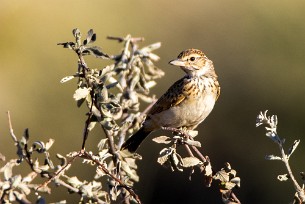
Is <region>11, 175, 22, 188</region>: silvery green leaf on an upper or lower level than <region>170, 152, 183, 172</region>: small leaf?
upper

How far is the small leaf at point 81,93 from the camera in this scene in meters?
2.82

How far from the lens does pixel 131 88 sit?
2590 mm

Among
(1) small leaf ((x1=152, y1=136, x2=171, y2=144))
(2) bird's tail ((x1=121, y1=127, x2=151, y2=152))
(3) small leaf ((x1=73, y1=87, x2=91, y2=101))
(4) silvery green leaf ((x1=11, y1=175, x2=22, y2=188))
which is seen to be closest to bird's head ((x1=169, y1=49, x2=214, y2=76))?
(2) bird's tail ((x1=121, y1=127, x2=151, y2=152))

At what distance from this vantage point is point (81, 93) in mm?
2836

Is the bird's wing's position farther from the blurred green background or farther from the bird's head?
the blurred green background

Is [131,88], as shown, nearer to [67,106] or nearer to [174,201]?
[174,201]

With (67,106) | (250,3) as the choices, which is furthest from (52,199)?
(250,3)

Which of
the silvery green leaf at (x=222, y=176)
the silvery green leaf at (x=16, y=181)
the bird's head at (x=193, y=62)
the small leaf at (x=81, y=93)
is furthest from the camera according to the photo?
the bird's head at (x=193, y=62)

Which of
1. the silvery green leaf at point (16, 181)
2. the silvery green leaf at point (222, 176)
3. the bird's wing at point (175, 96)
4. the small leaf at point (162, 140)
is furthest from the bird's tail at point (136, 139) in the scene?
the silvery green leaf at point (16, 181)

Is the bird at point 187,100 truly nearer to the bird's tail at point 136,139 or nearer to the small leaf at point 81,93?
the bird's tail at point 136,139

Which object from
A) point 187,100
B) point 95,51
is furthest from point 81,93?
point 187,100

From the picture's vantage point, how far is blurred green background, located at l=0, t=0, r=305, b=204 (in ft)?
30.5

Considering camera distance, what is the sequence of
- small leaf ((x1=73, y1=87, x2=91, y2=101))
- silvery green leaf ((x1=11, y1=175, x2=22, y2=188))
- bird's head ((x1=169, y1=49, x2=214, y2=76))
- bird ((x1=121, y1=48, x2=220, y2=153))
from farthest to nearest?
bird's head ((x1=169, y1=49, x2=214, y2=76)) < bird ((x1=121, y1=48, x2=220, y2=153)) < small leaf ((x1=73, y1=87, x2=91, y2=101)) < silvery green leaf ((x1=11, y1=175, x2=22, y2=188))

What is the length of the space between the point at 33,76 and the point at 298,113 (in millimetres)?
3912
